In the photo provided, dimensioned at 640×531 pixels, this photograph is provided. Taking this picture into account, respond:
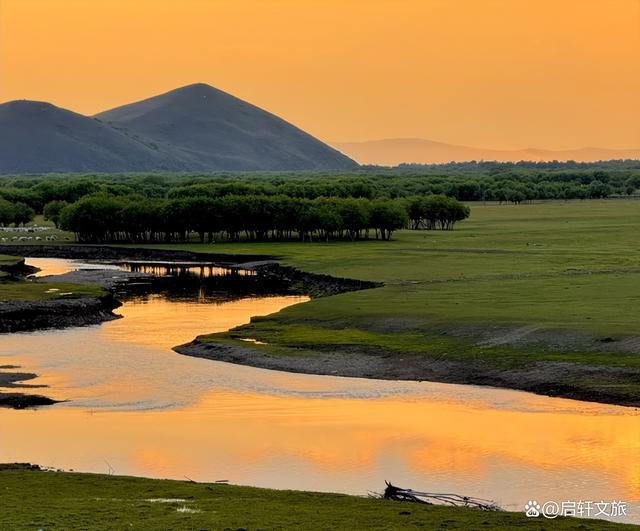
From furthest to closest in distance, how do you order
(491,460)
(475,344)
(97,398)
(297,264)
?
(297,264)
(475,344)
(97,398)
(491,460)

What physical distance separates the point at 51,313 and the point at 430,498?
5495cm

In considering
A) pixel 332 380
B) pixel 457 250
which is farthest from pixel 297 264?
pixel 332 380

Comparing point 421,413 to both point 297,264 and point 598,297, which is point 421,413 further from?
point 297,264

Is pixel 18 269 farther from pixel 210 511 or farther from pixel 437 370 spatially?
pixel 210 511

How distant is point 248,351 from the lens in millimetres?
69000

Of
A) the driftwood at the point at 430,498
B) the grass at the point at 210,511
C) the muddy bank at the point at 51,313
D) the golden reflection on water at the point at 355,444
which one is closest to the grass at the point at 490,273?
the muddy bank at the point at 51,313

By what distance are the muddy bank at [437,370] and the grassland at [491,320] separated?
0.11 m

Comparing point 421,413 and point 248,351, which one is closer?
point 421,413

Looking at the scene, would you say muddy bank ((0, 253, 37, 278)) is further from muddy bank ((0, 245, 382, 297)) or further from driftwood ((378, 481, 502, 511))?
driftwood ((378, 481, 502, 511))

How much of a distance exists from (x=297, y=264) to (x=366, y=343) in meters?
60.2

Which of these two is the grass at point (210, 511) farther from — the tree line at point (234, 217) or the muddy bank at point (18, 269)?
the tree line at point (234, 217)

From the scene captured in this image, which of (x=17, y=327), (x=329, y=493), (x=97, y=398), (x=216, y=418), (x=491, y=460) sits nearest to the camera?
(x=329, y=493)

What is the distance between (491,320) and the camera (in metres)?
72.7

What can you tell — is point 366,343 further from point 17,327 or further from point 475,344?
point 17,327
